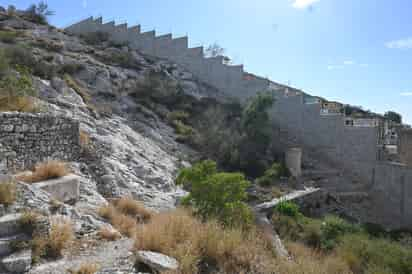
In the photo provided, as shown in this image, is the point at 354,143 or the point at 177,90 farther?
the point at 177,90

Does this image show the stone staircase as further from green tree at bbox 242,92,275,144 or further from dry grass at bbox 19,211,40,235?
green tree at bbox 242,92,275,144

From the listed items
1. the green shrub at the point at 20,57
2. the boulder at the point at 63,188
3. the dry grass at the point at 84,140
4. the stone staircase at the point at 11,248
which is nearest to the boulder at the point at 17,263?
the stone staircase at the point at 11,248

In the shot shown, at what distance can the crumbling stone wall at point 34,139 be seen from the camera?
6.68 m

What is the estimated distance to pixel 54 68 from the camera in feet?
42.4

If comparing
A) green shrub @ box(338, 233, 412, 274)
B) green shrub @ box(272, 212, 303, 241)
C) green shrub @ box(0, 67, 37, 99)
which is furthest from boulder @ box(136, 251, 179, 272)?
green shrub @ box(0, 67, 37, 99)

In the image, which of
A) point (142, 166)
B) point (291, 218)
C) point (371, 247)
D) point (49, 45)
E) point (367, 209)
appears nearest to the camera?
point (371, 247)

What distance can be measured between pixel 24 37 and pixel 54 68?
5809 millimetres

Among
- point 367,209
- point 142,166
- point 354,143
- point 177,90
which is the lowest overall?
point 367,209

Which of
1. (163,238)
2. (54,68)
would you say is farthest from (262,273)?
(54,68)

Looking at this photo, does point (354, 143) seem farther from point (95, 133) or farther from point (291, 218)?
point (95, 133)

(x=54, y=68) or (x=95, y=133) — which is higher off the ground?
(x=54, y=68)

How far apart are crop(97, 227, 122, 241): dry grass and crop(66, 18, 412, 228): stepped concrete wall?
10758 millimetres

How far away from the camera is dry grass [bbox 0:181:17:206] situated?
14.3 feet

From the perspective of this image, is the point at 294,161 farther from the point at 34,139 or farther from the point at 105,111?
the point at 34,139
